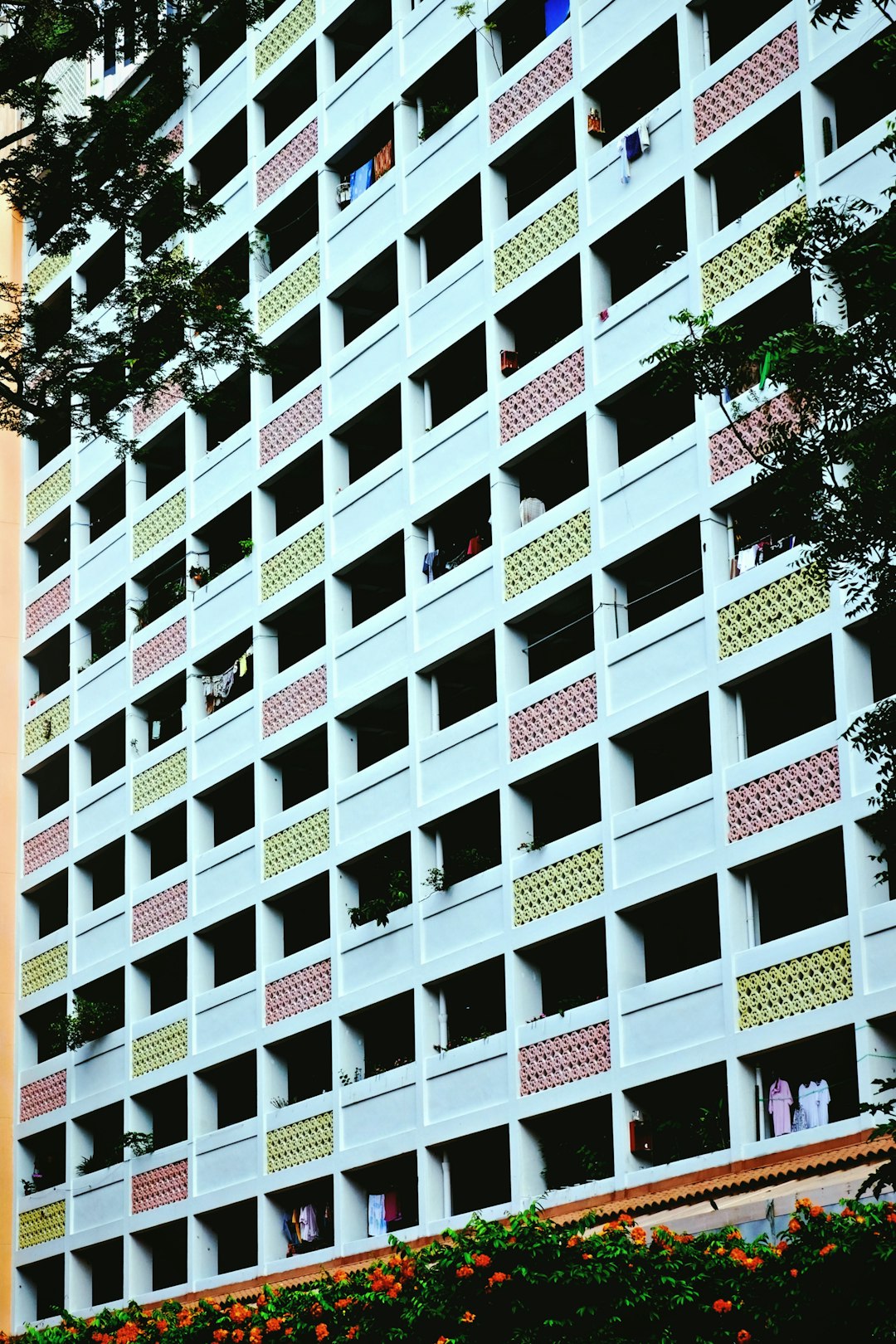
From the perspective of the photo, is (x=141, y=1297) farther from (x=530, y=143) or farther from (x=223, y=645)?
(x=530, y=143)

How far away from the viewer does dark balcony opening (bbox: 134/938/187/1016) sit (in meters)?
39.9

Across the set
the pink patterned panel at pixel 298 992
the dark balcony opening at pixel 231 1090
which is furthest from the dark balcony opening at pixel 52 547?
the pink patterned panel at pixel 298 992

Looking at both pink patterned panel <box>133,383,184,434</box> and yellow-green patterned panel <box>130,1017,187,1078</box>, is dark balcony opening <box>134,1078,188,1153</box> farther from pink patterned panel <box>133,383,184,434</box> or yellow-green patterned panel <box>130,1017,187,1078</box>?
pink patterned panel <box>133,383,184,434</box>

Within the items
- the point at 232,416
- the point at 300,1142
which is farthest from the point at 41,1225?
the point at 232,416

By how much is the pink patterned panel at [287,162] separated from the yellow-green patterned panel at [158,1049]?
→ 14569 millimetres

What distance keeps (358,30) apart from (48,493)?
488 inches

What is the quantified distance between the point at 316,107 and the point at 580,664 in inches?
517

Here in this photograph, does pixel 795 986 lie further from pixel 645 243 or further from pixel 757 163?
pixel 645 243

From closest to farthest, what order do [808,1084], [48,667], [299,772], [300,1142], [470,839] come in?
[808,1084] < [470,839] < [300,1142] < [299,772] < [48,667]

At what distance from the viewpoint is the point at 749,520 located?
28469 millimetres

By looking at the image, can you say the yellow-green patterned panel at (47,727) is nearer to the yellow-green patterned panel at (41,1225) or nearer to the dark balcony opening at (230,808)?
the dark balcony opening at (230,808)

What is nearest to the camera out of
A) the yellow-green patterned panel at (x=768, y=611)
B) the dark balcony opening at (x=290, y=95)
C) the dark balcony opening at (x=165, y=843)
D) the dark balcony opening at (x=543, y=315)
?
the yellow-green patterned panel at (x=768, y=611)

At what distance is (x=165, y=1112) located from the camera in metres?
39.5

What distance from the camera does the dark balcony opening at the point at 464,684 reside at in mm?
33625
